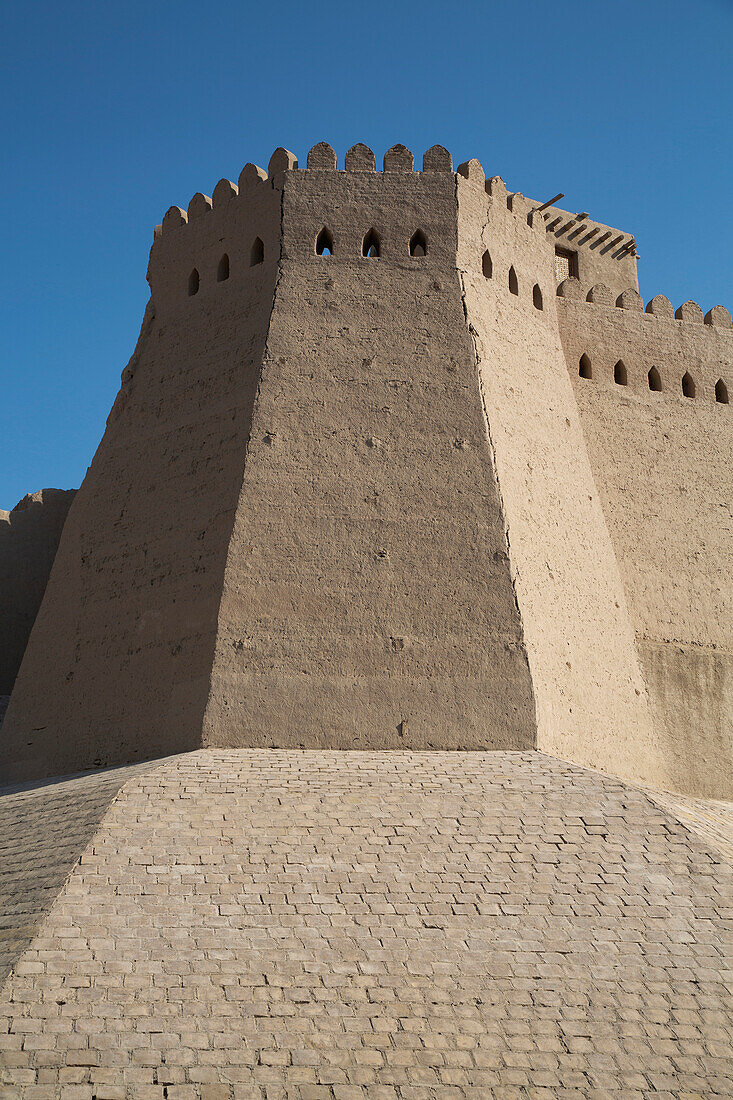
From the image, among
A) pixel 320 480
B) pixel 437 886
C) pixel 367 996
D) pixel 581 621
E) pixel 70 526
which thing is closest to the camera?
pixel 367 996

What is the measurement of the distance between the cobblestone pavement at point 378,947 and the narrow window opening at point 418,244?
5154 millimetres

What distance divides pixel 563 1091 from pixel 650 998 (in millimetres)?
845

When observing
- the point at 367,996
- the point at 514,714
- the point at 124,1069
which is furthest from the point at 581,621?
the point at 124,1069

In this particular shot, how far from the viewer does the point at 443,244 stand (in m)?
11.0

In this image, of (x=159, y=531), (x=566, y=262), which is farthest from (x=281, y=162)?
(x=566, y=262)

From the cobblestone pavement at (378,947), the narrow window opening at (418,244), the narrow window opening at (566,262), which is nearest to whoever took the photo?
the cobblestone pavement at (378,947)

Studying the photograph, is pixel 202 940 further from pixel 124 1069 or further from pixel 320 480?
pixel 320 480

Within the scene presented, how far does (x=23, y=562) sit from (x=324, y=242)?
5.38 m

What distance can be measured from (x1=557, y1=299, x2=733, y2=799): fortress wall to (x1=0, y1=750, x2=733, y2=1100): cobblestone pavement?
3645mm

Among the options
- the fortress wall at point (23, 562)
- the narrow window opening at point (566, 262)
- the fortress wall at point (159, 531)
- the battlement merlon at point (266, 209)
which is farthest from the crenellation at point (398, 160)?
the fortress wall at point (23, 562)

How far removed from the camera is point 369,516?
32.3ft

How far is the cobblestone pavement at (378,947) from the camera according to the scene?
20.0 ft

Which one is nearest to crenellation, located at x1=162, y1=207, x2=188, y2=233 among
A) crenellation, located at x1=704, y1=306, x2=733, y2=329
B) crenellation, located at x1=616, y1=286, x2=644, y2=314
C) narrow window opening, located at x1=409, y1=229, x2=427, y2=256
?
narrow window opening, located at x1=409, y1=229, x2=427, y2=256

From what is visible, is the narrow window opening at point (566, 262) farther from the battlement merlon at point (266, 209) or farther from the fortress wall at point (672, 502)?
the battlement merlon at point (266, 209)
